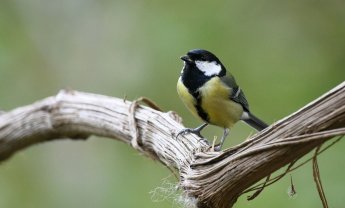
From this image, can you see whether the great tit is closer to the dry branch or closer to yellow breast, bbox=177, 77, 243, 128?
yellow breast, bbox=177, 77, 243, 128

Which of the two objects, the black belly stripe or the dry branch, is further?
the black belly stripe

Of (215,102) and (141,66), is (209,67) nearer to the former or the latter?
(215,102)

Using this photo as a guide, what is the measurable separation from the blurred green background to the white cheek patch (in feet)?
1.27

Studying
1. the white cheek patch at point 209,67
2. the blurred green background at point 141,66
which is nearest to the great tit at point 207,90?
the white cheek patch at point 209,67

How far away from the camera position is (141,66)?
2.55m

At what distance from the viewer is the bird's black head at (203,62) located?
60.0 inches

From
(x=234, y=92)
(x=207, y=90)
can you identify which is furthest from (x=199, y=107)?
(x=234, y=92)

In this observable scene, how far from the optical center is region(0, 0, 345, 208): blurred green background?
6.48 feet

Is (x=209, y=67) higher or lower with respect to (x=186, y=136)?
higher

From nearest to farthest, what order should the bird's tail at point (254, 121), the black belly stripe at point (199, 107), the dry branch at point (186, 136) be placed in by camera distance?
the dry branch at point (186, 136), the black belly stripe at point (199, 107), the bird's tail at point (254, 121)

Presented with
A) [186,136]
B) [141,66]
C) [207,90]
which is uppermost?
[141,66]

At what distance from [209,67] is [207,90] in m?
0.07

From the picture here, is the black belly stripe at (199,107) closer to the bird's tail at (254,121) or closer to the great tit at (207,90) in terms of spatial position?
the great tit at (207,90)

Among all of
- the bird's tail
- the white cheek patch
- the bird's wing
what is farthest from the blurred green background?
the white cheek patch
